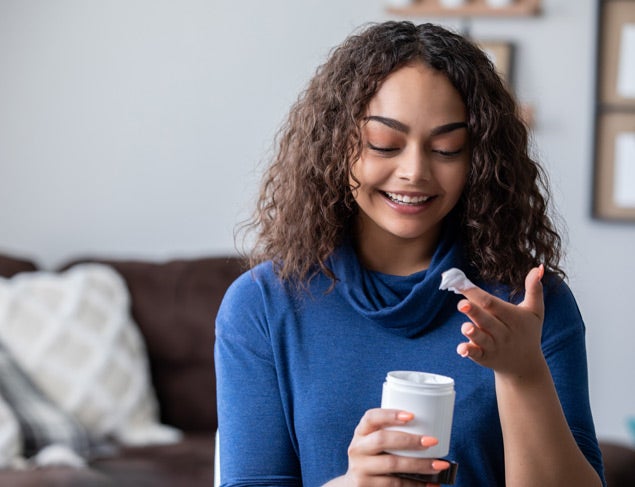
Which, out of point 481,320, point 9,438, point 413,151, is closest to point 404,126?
point 413,151

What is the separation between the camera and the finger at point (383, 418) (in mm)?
1007

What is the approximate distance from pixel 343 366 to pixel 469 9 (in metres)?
2.18

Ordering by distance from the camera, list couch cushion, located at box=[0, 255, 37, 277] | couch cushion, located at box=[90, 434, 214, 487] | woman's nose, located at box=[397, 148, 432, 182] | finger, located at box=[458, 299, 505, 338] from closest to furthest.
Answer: finger, located at box=[458, 299, 505, 338]
woman's nose, located at box=[397, 148, 432, 182]
couch cushion, located at box=[90, 434, 214, 487]
couch cushion, located at box=[0, 255, 37, 277]

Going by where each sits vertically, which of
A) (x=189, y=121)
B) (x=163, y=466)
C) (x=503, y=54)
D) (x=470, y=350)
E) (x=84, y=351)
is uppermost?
(x=503, y=54)

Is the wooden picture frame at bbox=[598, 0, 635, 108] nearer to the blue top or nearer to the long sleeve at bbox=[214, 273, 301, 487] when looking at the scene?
the blue top

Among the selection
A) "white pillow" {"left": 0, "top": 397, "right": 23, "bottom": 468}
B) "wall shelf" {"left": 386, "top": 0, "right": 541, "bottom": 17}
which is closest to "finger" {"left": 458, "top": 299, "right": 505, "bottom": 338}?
"white pillow" {"left": 0, "top": 397, "right": 23, "bottom": 468}

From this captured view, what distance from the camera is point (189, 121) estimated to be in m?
3.25

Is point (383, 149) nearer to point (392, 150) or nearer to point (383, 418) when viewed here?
point (392, 150)

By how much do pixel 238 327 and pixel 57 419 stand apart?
1383mm

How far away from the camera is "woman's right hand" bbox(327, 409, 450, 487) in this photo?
1.01 m

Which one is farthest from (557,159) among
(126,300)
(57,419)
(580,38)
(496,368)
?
(496,368)

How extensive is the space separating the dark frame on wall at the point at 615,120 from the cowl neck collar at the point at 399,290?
202cm

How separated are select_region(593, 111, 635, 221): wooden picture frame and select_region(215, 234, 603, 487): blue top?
2.01 m

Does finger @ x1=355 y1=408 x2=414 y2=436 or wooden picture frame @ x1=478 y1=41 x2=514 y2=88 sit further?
wooden picture frame @ x1=478 y1=41 x2=514 y2=88
